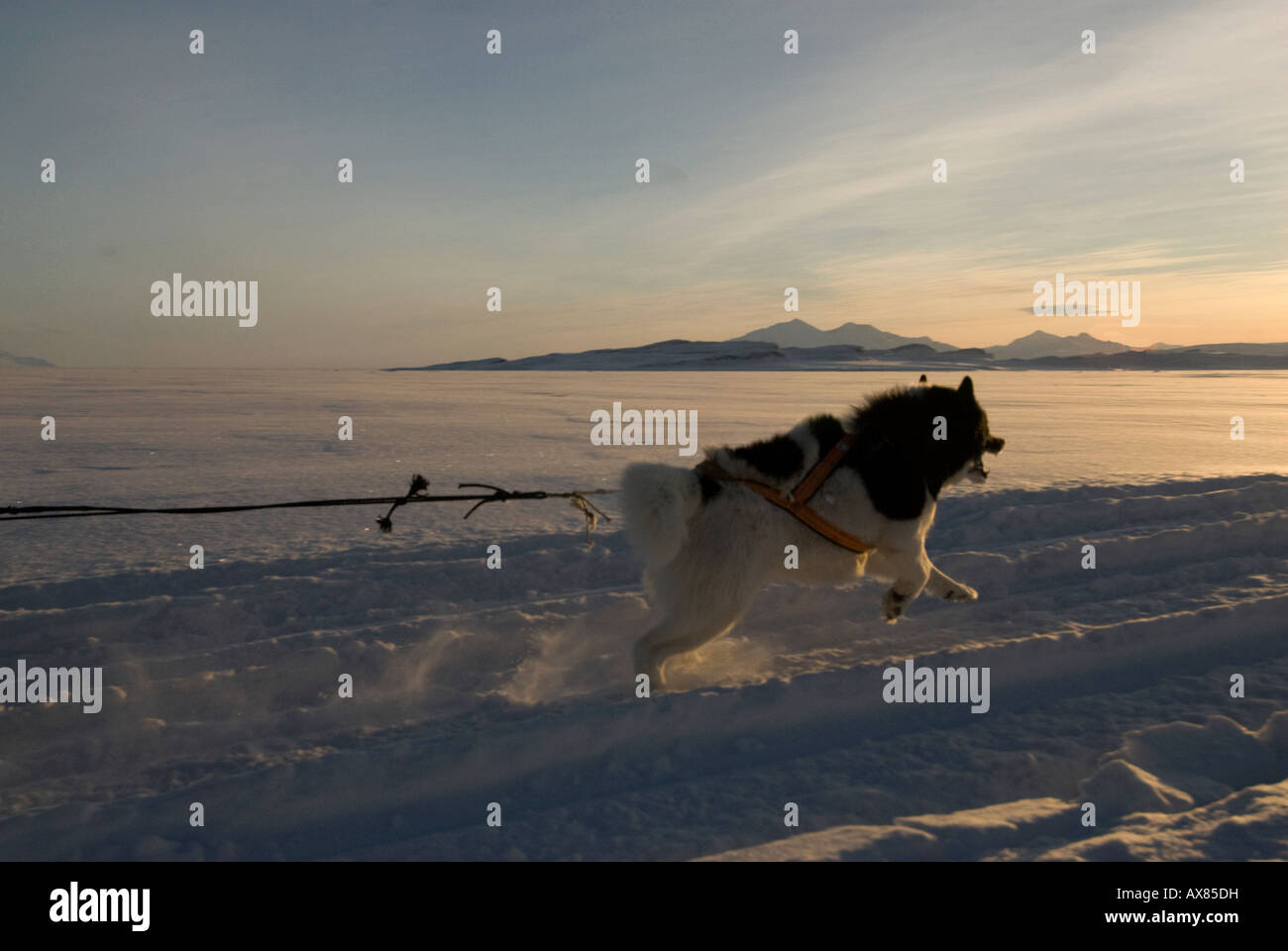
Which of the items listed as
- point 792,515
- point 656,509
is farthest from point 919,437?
point 656,509

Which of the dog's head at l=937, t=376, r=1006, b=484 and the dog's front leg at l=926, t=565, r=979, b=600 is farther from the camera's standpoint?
the dog's front leg at l=926, t=565, r=979, b=600

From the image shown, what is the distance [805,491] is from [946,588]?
4.48 feet

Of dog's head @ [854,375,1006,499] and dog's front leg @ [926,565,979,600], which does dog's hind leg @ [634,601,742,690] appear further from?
dog's front leg @ [926,565,979,600]

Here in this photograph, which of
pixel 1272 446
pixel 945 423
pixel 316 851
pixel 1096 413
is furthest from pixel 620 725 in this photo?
pixel 1096 413

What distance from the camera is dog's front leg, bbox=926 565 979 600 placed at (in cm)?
440

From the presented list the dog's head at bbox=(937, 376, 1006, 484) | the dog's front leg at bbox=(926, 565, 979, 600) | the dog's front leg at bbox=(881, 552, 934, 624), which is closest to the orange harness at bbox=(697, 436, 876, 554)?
the dog's front leg at bbox=(881, 552, 934, 624)

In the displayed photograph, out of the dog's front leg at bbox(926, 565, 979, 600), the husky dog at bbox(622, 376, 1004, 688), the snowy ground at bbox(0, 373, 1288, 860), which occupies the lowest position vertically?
the snowy ground at bbox(0, 373, 1288, 860)

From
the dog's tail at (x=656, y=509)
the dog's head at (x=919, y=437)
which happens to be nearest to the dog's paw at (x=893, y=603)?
the dog's head at (x=919, y=437)

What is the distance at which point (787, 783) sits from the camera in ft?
10.4

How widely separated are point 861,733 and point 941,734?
364 mm

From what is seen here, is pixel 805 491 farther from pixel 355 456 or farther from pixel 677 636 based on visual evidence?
pixel 355 456

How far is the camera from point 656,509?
11.3 feet

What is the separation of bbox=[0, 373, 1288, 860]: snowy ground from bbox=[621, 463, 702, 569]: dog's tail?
796 millimetres
